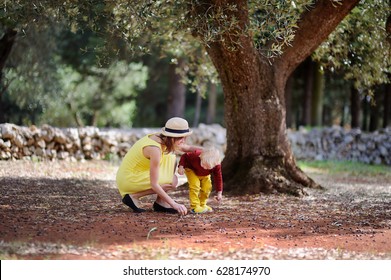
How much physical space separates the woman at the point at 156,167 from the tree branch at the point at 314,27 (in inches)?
130

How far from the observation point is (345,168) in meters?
15.8

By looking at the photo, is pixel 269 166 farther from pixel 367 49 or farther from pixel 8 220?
pixel 8 220

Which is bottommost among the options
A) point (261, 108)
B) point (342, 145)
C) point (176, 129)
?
point (342, 145)

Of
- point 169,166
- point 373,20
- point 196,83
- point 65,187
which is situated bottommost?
point 65,187

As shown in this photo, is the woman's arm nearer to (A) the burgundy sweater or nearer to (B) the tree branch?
(A) the burgundy sweater

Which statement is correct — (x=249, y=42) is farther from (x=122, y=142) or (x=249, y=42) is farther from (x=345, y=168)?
(x=345, y=168)

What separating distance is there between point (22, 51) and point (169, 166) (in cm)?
1064

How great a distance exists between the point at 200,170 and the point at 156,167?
2.20 feet

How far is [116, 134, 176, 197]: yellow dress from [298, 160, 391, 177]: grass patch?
8.24 metres

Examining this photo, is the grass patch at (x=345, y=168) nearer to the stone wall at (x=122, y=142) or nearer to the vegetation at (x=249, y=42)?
the stone wall at (x=122, y=142)

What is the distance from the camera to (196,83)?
13.4 meters

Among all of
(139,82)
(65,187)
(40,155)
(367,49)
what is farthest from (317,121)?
(65,187)

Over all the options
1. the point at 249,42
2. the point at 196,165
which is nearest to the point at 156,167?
the point at 196,165

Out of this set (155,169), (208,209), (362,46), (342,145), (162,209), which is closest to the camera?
(155,169)
